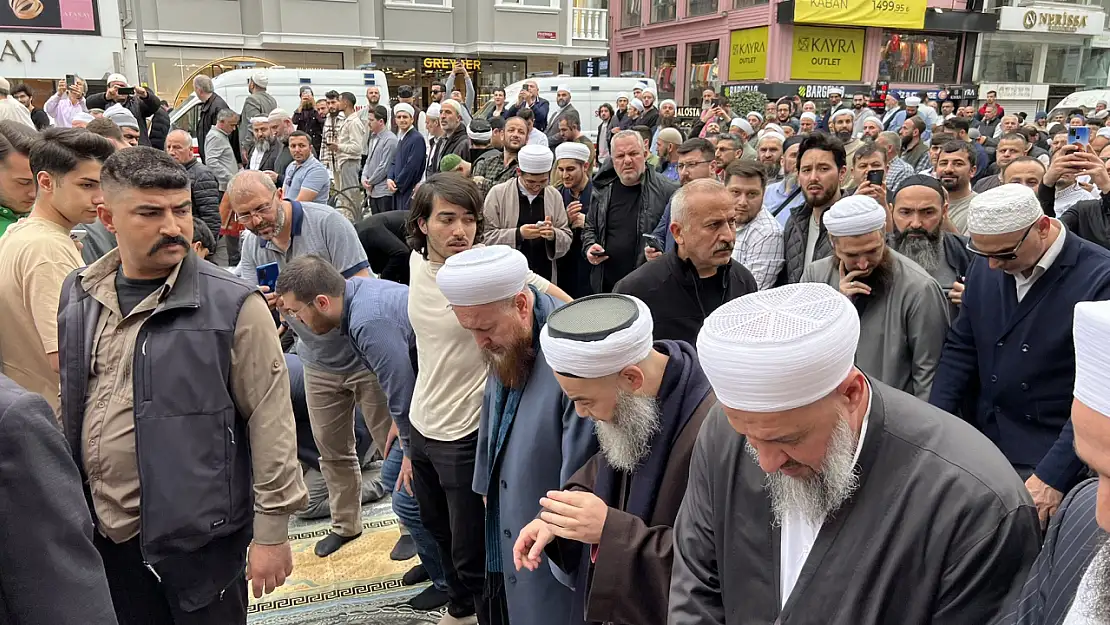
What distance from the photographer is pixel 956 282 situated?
3318 millimetres

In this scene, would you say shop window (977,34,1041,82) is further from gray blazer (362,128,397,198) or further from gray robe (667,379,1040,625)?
gray robe (667,379,1040,625)

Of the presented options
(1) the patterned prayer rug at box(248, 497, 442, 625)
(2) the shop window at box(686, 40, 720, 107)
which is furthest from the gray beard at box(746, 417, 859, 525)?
(2) the shop window at box(686, 40, 720, 107)

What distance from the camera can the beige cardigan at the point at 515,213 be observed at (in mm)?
5078

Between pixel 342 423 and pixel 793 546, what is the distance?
271 cm

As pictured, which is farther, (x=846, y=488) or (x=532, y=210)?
(x=532, y=210)

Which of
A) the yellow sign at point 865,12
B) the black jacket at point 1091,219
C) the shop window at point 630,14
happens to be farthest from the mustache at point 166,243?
the shop window at point 630,14

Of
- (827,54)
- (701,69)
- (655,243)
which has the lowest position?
(655,243)

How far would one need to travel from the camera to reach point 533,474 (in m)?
2.28

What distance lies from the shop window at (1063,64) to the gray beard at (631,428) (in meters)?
31.9

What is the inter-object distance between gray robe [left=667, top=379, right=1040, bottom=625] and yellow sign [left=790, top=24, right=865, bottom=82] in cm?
2391

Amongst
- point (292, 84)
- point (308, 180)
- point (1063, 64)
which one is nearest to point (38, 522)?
point (308, 180)

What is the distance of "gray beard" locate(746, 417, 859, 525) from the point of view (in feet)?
4.55

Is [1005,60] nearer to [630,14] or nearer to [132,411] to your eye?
[630,14]

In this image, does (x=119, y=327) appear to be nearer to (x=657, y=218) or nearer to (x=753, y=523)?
(x=753, y=523)
